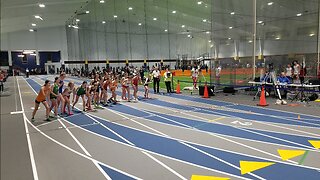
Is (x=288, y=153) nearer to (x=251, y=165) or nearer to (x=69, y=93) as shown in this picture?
(x=251, y=165)

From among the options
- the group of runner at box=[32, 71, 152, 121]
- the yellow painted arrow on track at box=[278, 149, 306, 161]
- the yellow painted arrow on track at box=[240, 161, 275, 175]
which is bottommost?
the yellow painted arrow on track at box=[240, 161, 275, 175]

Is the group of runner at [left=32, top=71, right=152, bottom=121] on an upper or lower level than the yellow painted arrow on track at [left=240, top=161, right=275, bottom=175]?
upper

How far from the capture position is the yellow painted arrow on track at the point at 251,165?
195 inches

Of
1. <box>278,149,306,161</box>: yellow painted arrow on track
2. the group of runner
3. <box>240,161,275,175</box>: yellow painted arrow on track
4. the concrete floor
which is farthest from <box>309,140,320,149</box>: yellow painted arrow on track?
the group of runner

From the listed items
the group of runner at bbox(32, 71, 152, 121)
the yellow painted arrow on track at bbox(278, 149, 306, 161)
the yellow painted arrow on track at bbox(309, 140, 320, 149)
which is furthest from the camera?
the group of runner at bbox(32, 71, 152, 121)

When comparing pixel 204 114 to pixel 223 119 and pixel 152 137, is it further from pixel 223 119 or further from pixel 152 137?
pixel 152 137

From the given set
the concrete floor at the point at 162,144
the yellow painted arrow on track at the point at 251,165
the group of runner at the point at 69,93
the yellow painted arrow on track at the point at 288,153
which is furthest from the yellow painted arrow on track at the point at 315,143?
the group of runner at the point at 69,93

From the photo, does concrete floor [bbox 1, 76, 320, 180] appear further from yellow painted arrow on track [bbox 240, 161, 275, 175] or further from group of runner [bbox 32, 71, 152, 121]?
group of runner [bbox 32, 71, 152, 121]

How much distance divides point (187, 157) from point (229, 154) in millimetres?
934

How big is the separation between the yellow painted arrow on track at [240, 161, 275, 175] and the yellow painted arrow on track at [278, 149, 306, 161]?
0.52 metres

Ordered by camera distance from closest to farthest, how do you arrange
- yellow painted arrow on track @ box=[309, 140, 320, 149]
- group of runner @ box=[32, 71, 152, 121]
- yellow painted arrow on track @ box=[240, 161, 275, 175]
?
yellow painted arrow on track @ box=[240, 161, 275, 175] → yellow painted arrow on track @ box=[309, 140, 320, 149] → group of runner @ box=[32, 71, 152, 121]

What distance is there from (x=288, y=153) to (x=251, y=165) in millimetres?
1202

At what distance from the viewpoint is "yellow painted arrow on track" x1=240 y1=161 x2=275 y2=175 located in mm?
4945

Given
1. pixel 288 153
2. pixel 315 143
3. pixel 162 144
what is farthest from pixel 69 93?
pixel 315 143
